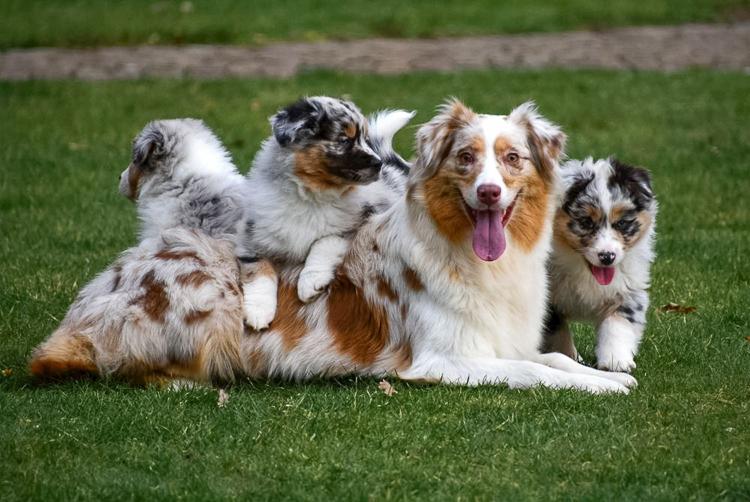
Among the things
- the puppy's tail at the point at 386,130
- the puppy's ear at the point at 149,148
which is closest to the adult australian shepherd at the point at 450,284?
the puppy's tail at the point at 386,130

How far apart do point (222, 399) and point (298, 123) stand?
157 centimetres

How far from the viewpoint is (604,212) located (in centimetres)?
727

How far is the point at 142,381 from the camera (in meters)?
7.30

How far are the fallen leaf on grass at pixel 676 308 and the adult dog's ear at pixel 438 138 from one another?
97.9 inches

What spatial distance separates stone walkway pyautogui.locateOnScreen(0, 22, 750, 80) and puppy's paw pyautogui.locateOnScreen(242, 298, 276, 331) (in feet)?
34.8

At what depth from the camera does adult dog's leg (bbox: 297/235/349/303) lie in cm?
728

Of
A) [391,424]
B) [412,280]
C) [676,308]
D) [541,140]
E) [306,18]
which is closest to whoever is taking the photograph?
[391,424]

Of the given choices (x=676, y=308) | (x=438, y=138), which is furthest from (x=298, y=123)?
(x=676, y=308)

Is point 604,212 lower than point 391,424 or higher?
higher

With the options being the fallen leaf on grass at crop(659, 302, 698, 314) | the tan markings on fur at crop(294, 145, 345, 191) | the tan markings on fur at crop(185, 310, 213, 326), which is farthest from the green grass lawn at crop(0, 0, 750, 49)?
the tan markings on fur at crop(185, 310, 213, 326)

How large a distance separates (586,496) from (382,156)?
2.87m

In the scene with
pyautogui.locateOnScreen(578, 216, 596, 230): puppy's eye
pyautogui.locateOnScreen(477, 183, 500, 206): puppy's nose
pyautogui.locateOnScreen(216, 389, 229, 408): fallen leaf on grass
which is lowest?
pyautogui.locateOnScreen(216, 389, 229, 408): fallen leaf on grass

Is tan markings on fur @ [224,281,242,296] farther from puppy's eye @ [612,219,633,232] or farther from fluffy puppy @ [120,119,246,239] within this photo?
puppy's eye @ [612,219,633,232]

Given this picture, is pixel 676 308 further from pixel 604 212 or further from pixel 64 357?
pixel 64 357
